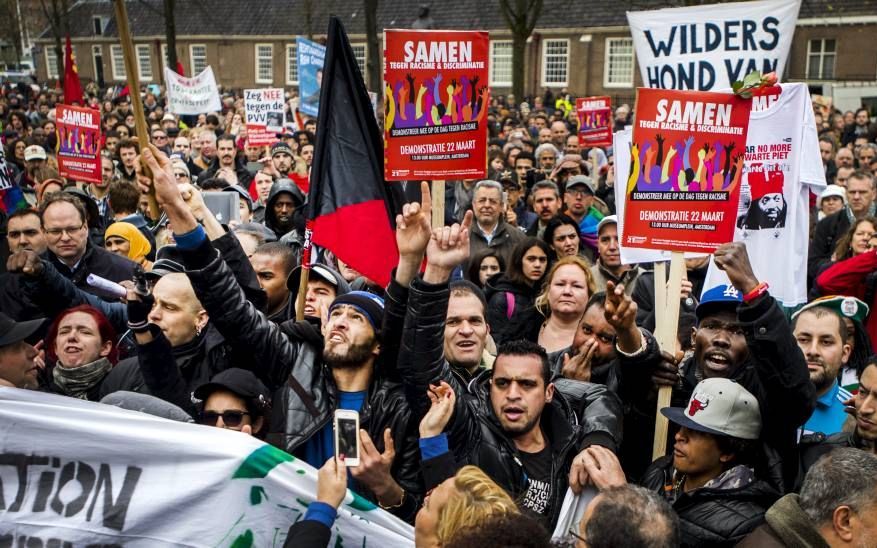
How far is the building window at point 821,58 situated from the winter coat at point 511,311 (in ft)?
122

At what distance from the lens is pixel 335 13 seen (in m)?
48.2

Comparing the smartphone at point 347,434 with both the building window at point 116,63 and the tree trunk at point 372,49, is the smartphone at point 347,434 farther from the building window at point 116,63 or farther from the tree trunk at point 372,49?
the building window at point 116,63

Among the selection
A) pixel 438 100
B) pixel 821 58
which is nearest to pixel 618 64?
pixel 821 58

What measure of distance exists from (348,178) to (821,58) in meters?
39.0

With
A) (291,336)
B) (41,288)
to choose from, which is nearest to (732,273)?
(291,336)

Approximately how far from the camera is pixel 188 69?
175ft

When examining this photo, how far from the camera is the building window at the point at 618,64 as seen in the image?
41188mm

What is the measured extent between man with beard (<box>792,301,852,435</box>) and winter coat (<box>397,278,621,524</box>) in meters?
1.14

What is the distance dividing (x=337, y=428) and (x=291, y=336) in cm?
109

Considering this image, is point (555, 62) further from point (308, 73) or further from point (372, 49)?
point (308, 73)

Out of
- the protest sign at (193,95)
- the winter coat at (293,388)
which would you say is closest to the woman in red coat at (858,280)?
the winter coat at (293,388)

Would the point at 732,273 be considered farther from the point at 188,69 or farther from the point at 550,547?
the point at 188,69

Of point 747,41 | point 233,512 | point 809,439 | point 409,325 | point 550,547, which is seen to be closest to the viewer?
point 550,547

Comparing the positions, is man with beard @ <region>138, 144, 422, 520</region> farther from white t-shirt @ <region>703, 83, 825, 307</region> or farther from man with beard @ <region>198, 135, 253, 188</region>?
man with beard @ <region>198, 135, 253, 188</region>
